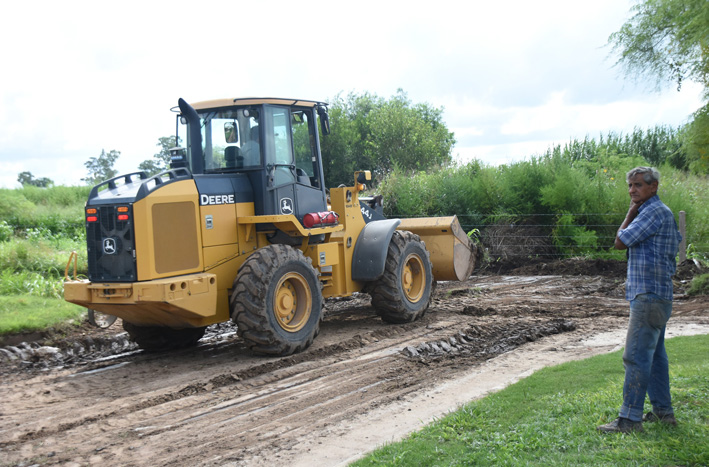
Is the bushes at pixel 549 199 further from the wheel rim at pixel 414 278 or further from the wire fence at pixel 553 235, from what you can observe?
the wheel rim at pixel 414 278

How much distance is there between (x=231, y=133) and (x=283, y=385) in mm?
3474

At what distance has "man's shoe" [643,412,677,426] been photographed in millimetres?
4750

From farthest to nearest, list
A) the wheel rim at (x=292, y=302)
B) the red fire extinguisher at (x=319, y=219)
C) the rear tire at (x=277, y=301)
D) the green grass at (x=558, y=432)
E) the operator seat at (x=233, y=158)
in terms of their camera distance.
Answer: the red fire extinguisher at (x=319, y=219) < the operator seat at (x=233, y=158) < the wheel rim at (x=292, y=302) < the rear tire at (x=277, y=301) < the green grass at (x=558, y=432)

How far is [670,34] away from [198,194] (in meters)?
10.4

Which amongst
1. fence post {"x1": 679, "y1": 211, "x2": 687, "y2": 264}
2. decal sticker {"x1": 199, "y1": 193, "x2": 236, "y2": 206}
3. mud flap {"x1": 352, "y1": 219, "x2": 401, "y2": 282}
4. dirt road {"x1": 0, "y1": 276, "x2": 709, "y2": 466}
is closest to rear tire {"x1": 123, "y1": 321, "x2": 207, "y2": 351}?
dirt road {"x1": 0, "y1": 276, "x2": 709, "y2": 466}

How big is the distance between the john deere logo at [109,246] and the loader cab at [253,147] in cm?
139

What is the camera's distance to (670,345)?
7719mm

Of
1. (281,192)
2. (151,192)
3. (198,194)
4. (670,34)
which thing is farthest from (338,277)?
(670,34)

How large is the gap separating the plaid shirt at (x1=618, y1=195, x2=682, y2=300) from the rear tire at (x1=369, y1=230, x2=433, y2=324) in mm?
5173

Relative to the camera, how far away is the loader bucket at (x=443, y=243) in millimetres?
11359

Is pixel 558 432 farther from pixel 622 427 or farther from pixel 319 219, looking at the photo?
pixel 319 219

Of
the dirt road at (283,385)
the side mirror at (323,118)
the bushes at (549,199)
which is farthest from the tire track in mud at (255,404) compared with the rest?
the bushes at (549,199)

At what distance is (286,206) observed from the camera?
28.3 feet

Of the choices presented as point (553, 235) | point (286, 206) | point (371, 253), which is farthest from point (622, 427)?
point (553, 235)
